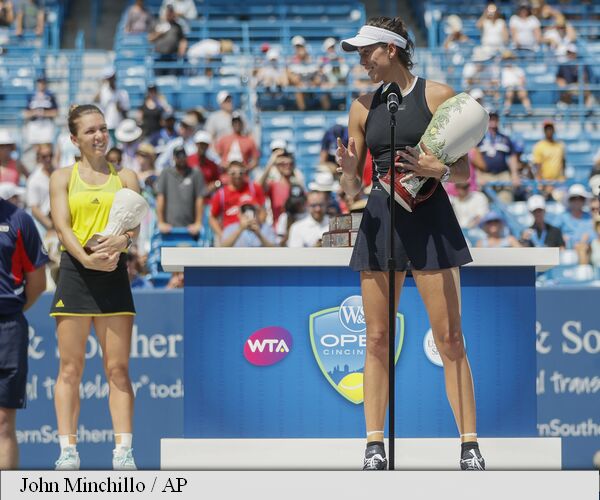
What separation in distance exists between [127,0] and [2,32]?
4021 mm

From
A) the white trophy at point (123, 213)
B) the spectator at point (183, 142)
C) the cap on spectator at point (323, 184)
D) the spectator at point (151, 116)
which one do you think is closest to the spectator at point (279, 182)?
the cap on spectator at point (323, 184)

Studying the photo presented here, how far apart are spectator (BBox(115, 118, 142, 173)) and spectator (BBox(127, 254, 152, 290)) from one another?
2589mm

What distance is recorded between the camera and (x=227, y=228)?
11.2m

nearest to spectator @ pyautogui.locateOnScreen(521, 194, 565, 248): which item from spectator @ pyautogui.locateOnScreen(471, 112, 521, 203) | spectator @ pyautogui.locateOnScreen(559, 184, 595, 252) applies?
spectator @ pyautogui.locateOnScreen(559, 184, 595, 252)

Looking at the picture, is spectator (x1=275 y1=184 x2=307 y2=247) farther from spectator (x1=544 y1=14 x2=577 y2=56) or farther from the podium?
spectator (x1=544 y1=14 x2=577 y2=56)

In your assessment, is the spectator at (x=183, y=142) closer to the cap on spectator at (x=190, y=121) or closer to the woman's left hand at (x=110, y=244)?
the cap on spectator at (x=190, y=121)

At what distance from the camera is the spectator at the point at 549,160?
15.0 meters

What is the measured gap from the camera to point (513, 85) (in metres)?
16.8

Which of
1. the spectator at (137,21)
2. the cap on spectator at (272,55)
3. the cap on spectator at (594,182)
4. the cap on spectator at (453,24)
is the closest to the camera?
the cap on spectator at (594,182)

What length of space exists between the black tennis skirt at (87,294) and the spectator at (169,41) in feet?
36.9

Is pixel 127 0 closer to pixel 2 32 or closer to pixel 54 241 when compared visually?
pixel 2 32

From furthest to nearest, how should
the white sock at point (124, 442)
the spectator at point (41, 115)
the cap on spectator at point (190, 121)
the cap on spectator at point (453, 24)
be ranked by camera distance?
1. the cap on spectator at point (453, 24)
2. the spectator at point (41, 115)
3. the cap on spectator at point (190, 121)
4. the white sock at point (124, 442)

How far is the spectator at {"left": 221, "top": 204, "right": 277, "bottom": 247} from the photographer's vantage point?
35.1 feet
